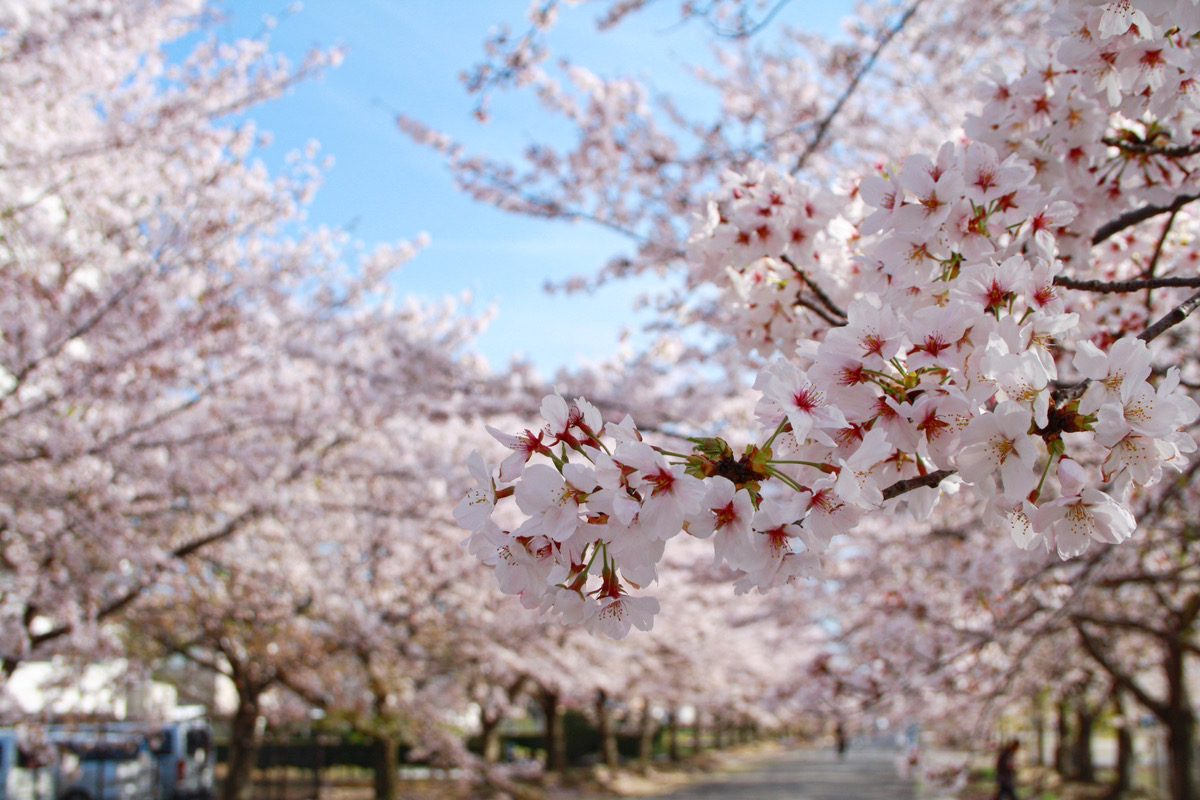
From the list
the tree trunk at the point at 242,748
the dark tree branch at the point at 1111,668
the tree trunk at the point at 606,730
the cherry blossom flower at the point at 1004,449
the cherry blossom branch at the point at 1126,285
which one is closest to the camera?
the cherry blossom flower at the point at 1004,449

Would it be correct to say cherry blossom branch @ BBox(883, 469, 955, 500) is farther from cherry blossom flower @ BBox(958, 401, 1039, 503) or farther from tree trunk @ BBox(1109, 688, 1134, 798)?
tree trunk @ BBox(1109, 688, 1134, 798)

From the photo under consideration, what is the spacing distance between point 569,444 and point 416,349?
6248 mm

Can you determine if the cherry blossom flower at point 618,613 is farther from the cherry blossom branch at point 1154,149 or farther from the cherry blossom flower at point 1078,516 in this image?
the cherry blossom branch at point 1154,149

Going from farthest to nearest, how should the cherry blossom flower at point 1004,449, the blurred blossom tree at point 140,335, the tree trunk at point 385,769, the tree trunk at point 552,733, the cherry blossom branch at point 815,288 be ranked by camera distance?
the tree trunk at point 552,733
the tree trunk at point 385,769
the blurred blossom tree at point 140,335
the cherry blossom branch at point 815,288
the cherry blossom flower at point 1004,449

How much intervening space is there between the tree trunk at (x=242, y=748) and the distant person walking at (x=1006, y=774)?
10.1 m

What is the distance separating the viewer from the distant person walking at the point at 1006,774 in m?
11.3

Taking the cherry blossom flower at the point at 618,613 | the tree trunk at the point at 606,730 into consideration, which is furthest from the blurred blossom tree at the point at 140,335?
the tree trunk at the point at 606,730

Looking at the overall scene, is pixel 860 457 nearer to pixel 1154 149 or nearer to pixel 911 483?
pixel 911 483

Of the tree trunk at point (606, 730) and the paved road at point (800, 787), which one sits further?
the tree trunk at point (606, 730)

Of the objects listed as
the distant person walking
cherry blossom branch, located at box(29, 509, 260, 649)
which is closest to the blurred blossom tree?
cherry blossom branch, located at box(29, 509, 260, 649)

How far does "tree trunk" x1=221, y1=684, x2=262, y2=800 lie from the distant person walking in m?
10.1

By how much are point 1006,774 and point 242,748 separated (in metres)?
10.5

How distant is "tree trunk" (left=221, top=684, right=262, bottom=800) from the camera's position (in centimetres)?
1026

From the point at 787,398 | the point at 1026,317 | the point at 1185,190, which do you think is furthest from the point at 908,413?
the point at 1185,190
